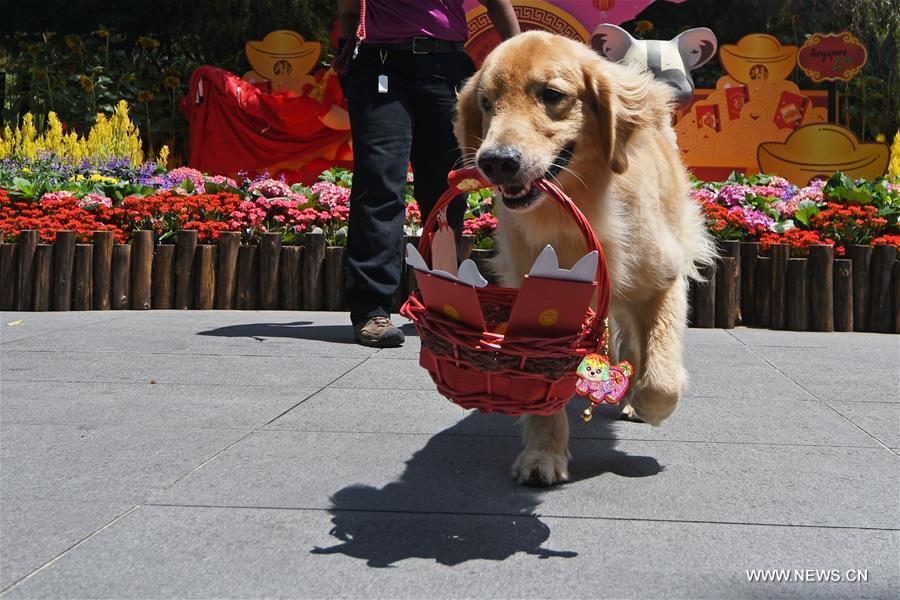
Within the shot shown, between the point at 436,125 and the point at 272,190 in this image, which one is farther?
the point at 272,190

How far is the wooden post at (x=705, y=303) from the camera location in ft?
20.7

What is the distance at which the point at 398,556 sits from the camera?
2.26 metres

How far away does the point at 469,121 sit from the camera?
3.17m

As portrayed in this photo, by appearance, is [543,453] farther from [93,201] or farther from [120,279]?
[93,201]

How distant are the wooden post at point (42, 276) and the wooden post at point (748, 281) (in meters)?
5.28

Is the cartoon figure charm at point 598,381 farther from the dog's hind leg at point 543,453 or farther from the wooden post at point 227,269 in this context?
the wooden post at point 227,269

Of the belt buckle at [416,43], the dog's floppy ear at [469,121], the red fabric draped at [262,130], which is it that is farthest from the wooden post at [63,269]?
the red fabric draped at [262,130]

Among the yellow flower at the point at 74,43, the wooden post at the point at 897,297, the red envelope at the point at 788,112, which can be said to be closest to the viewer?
the wooden post at the point at 897,297

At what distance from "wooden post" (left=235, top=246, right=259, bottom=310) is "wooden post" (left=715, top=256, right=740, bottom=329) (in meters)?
3.53

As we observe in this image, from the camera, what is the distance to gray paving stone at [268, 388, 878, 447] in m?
3.49

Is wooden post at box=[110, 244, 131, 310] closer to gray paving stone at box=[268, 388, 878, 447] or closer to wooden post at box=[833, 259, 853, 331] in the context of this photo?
gray paving stone at box=[268, 388, 878, 447]

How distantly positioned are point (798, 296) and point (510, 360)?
186 inches

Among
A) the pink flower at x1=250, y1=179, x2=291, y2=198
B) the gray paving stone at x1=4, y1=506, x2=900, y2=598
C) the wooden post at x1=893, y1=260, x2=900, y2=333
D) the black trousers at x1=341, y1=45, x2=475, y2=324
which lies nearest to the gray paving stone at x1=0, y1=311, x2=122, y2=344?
the pink flower at x1=250, y1=179, x2=291, y2=198

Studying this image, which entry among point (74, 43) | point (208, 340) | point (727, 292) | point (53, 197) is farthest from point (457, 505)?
point (74, 43)
